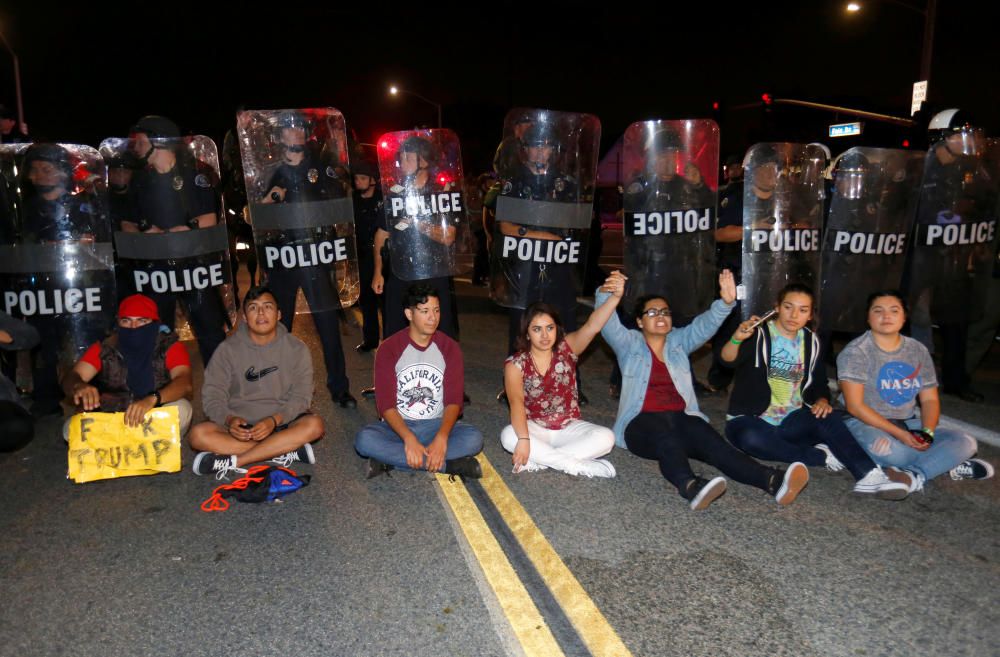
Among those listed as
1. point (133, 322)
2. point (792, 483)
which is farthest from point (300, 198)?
point (792, 483)

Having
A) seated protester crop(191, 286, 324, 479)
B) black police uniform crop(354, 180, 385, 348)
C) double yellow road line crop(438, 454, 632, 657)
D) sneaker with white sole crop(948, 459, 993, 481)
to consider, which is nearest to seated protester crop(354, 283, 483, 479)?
double yellow road line crop(438, 454, 632, 657)

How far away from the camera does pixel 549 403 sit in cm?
471

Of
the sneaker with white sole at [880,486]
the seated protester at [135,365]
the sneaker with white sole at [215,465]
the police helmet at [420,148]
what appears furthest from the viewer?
the police helmet at [420,148]

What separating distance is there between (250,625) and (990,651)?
266 cm

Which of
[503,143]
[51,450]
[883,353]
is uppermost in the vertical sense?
[503,143]

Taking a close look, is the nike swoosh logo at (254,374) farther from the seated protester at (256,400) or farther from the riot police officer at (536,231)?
the riot police officer at (536,231)

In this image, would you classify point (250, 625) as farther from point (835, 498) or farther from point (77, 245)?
point (77, 245)

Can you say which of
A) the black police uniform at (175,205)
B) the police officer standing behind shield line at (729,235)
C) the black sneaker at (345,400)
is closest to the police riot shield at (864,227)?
the police officer standing behind shield line at (729,235)

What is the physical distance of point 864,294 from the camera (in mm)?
6297

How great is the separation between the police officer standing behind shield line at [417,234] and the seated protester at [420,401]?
1218 mm

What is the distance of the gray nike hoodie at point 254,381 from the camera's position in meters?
4.64

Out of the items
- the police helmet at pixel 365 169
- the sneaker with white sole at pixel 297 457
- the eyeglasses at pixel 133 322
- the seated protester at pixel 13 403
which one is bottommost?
the sneaker with white sole at pixel 297 457

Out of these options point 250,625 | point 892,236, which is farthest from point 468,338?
point 250,625

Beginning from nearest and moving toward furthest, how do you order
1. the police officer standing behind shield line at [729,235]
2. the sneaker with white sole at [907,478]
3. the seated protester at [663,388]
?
the sneaker with white sole at [907,478]
the seated protester at [663,388]
the police officer standing behind shield line at [729,235]
